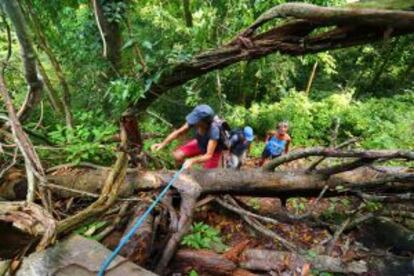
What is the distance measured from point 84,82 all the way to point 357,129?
8.87 m

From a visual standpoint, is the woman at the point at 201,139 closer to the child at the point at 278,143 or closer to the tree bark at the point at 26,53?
the tree bark at the point at 26,53

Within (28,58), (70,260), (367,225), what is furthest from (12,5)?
(367,225)

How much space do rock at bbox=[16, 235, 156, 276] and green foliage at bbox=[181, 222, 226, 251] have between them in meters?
1.51

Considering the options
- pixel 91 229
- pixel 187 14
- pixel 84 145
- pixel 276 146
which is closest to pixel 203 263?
pixel 91 229

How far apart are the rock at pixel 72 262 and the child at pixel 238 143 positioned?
129 inches

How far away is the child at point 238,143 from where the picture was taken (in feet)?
19.2

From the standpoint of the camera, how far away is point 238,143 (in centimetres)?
605

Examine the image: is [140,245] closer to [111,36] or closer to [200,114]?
[200,114]

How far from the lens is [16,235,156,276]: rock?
2.64 m

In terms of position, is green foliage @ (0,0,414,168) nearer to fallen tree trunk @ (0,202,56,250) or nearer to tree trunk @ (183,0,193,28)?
tree trunk @ (183,0,193,28)

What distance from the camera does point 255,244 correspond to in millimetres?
4797

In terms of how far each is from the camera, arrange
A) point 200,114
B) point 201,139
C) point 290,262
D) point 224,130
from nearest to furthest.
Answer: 1. point 290,262
2. point 200,114
3. point 224,130
4. point 201,139

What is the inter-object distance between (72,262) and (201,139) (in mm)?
3128

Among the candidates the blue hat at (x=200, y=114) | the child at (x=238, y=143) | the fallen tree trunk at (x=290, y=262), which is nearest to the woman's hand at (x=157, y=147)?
the blue hat at (x=200, y=114)
